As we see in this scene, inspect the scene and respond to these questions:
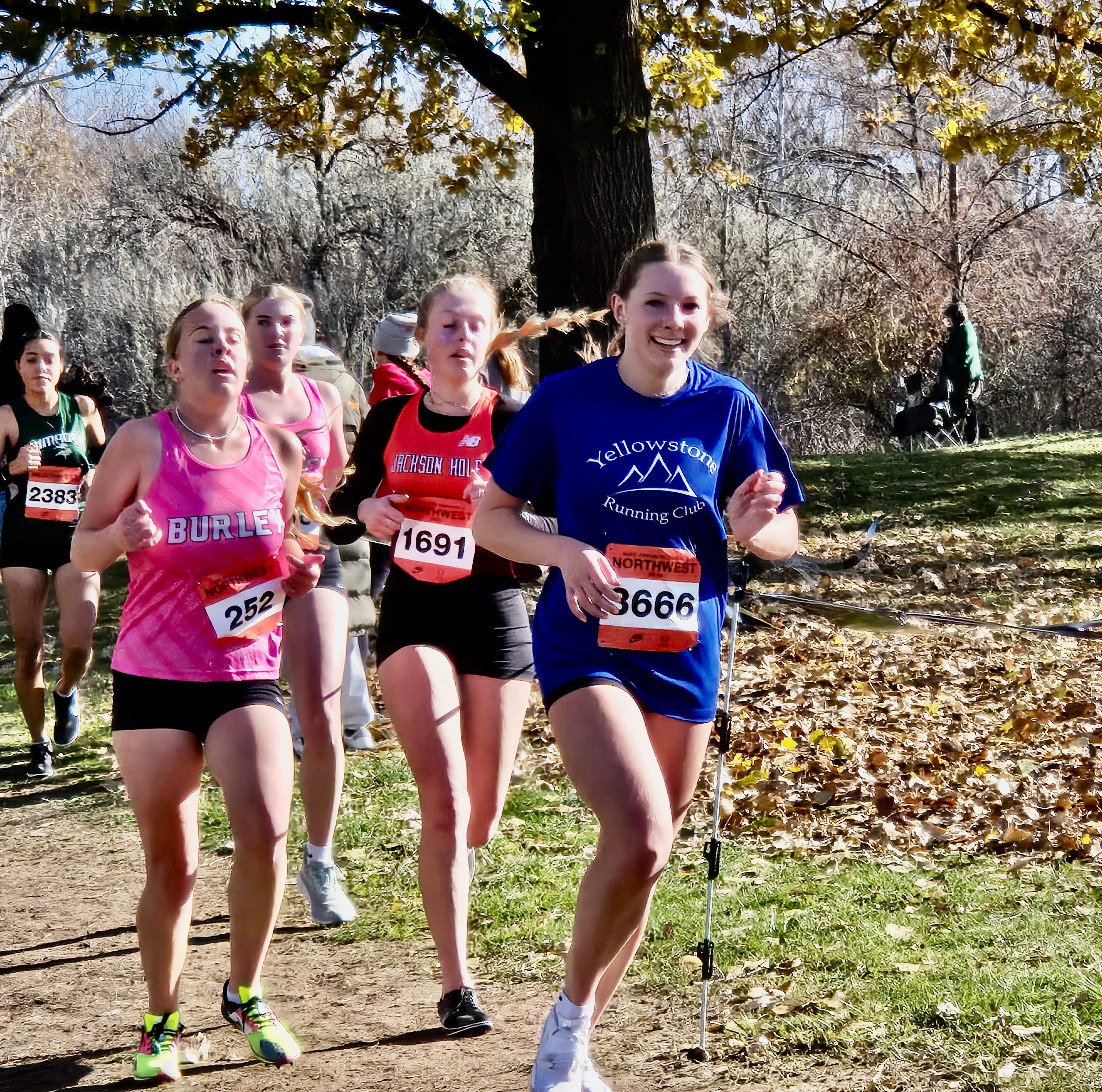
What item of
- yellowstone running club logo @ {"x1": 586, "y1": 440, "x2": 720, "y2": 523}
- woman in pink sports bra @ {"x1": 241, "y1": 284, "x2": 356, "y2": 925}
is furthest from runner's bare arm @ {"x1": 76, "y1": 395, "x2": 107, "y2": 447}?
yellowstone running club logo @ {"x1": 586, "y1": 440, "x2": 720, "y2": 523}

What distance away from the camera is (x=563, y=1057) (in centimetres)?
346

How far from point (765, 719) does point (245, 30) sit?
23.2 ft

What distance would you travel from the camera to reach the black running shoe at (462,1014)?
13.3ft

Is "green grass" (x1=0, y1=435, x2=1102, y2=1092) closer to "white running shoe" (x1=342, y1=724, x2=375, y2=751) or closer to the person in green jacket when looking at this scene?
"white running shoe" (x1=342, y1=724, x2=375, y2=751)

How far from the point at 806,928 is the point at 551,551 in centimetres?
227

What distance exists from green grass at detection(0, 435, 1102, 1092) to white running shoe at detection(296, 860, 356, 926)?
0.23ft

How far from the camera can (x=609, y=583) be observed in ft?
10.8

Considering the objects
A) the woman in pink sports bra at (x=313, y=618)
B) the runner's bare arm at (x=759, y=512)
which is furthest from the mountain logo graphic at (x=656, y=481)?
the woman in pink sports bra at (x=313, y=618)

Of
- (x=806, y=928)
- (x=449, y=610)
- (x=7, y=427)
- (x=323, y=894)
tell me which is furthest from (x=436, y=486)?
(x=7, y=427)

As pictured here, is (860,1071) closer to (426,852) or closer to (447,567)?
(426,852)

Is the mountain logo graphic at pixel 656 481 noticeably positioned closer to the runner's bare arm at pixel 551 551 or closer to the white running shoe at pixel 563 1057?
the runner's bare arm at pixel 551 551

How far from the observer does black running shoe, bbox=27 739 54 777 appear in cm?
780

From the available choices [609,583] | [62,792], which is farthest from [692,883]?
[62,792]

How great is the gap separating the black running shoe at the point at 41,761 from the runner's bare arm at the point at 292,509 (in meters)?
4.21
